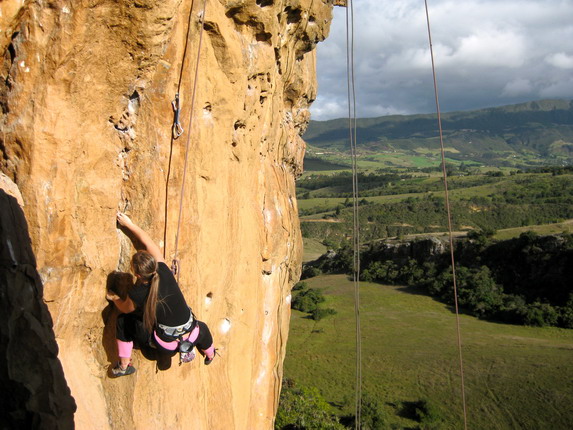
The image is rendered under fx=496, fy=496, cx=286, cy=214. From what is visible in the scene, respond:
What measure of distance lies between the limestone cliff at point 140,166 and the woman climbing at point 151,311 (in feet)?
0.67

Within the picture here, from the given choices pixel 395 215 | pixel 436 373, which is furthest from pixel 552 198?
pixel 436 373

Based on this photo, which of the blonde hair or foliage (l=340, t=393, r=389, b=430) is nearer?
the blonde hair

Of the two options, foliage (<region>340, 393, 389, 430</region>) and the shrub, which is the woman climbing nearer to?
foliage (<region>340, 393, 389, 430</region>)

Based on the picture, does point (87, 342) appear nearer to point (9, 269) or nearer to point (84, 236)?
point (84, 236)

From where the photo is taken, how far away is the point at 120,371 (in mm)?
5379

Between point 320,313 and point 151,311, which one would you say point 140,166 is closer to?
point 151,311

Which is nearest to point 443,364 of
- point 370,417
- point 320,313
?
point 370,417

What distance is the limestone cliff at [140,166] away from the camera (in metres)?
4.71

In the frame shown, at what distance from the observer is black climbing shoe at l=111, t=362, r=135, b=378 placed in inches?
212

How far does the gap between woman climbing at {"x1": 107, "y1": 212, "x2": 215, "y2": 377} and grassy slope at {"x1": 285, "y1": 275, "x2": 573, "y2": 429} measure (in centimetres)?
2187

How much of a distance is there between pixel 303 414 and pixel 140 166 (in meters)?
18.9

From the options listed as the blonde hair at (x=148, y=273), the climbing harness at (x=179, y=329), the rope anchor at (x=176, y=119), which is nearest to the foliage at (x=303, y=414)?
the climbing harness at (x=179, y=329)

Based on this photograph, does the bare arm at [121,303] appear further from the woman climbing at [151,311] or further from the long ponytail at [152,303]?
the long ponytail at [152,303]

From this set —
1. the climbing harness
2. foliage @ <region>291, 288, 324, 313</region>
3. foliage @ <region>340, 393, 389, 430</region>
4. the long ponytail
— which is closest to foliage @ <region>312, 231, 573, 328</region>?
foliage @ <region>291, 288, 324, 313</region>
